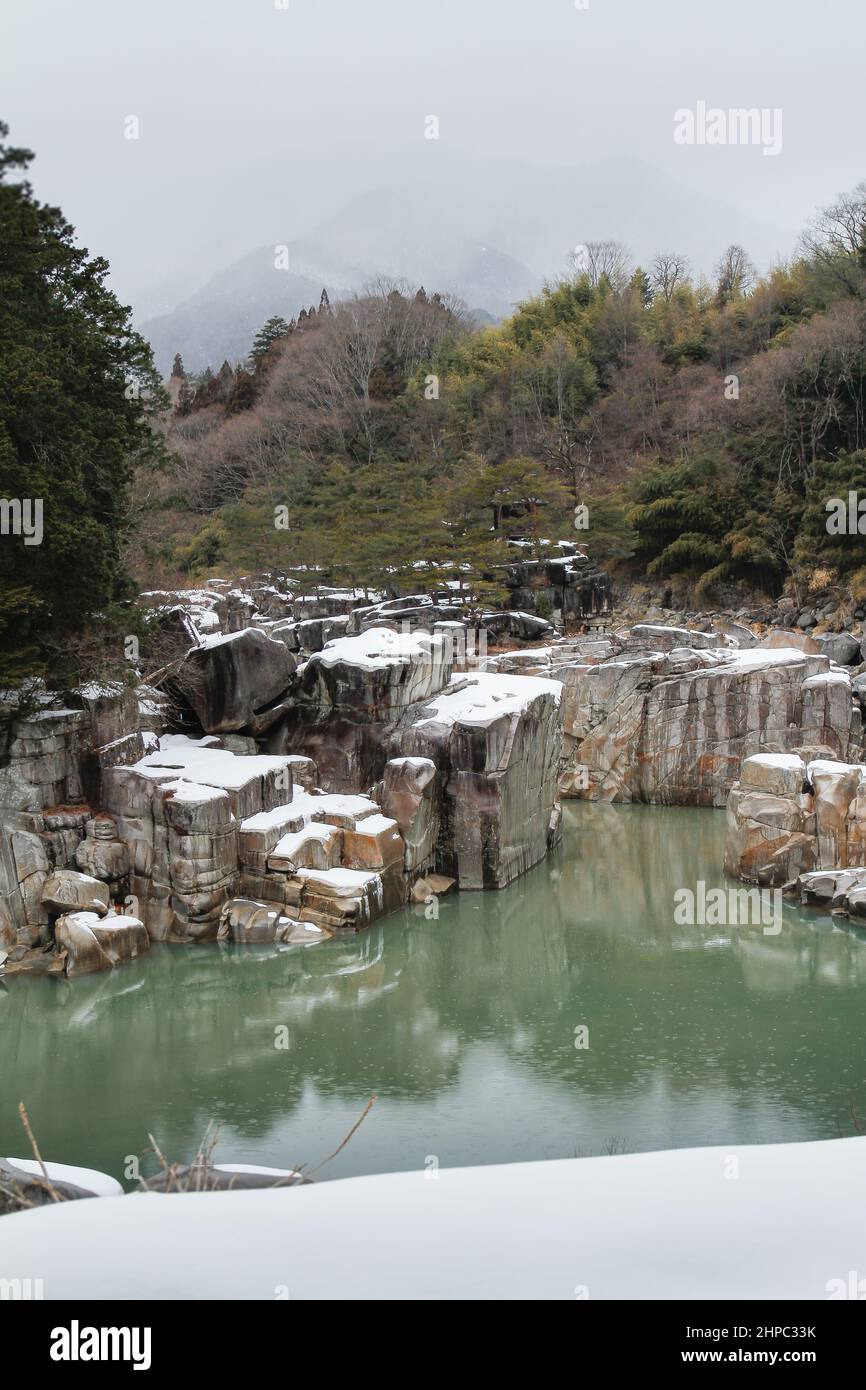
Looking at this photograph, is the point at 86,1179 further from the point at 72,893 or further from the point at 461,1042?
the point at 72,893

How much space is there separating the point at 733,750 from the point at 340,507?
14182 mm

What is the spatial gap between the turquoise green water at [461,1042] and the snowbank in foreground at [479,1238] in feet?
8.03

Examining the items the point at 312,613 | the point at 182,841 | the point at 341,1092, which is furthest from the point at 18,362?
the point at 312,613

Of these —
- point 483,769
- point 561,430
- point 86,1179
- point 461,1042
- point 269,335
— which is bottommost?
point 461,1042

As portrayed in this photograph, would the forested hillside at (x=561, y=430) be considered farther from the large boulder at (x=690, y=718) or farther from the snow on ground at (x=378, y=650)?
the large boulder at (x=690, y=718)

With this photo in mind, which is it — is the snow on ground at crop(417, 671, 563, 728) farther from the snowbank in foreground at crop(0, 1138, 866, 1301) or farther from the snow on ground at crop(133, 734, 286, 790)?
the snowbank in foreground at crop(0, 1138, 866, 1301)

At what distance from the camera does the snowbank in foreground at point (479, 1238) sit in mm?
4707

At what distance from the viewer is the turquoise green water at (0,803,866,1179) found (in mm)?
8562

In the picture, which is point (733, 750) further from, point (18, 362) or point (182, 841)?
point (18, 362)

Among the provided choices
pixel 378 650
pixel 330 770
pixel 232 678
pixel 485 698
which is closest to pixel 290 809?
pixel 330 770

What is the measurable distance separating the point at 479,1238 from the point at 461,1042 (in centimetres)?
556

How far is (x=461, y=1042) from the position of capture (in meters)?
10.7

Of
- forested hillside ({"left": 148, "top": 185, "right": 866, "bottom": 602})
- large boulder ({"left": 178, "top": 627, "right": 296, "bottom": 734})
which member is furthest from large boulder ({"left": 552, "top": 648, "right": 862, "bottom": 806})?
large boulder ({"left": 178, "top": 627, "right": 296, "bottom": 734})
